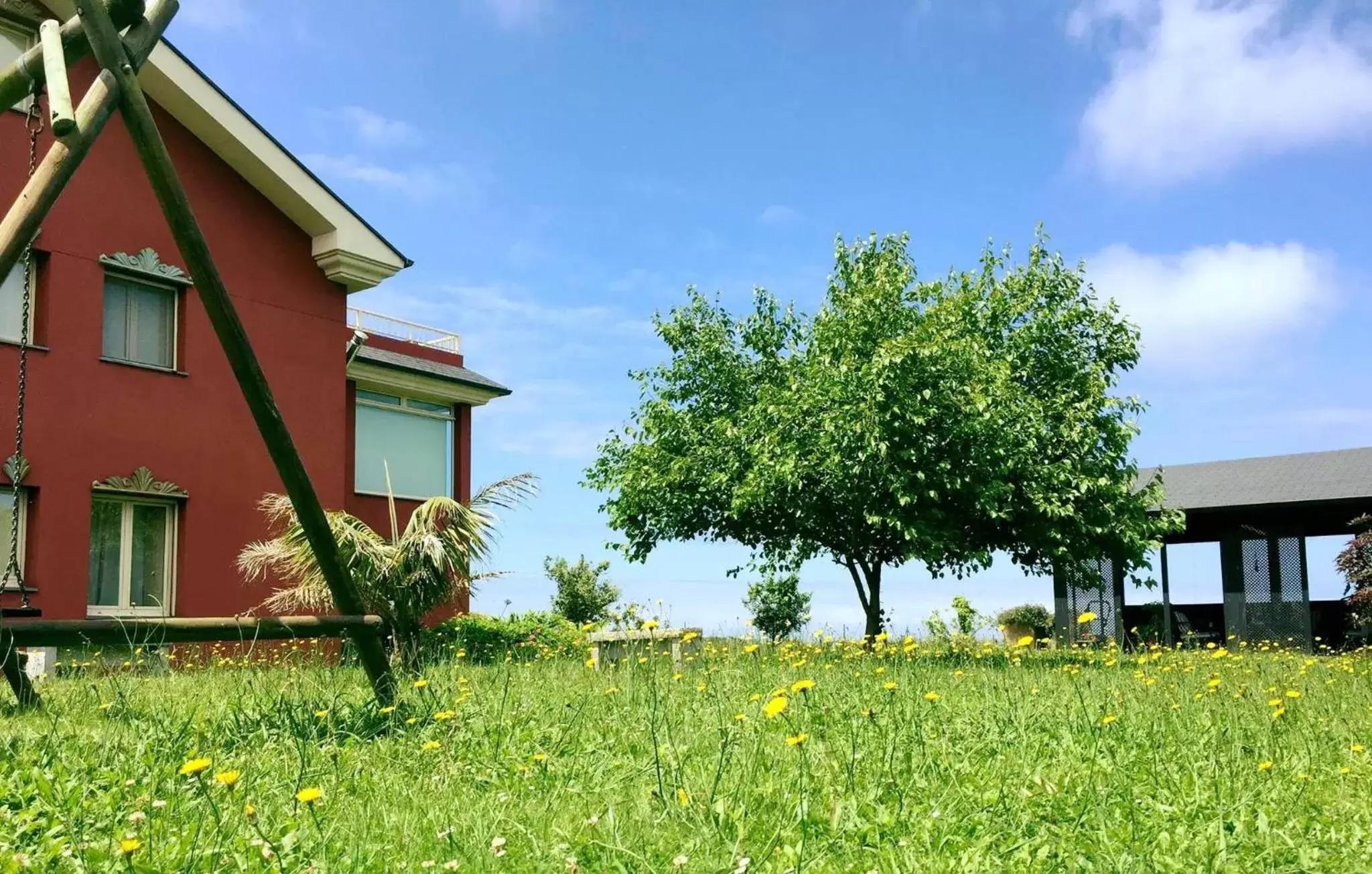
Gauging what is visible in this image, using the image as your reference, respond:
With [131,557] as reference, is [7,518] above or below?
above

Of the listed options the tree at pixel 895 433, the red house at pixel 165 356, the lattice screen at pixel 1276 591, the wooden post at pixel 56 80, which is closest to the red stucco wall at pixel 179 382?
the red house at pixel 165 356

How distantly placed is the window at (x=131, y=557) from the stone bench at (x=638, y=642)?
6.60 metres

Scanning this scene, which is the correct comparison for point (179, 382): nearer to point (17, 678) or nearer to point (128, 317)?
point (128, 317)

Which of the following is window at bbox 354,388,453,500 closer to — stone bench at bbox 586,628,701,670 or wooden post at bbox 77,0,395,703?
stone bench at bbox 586,628,701,670

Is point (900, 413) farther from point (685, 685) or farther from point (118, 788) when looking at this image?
point (118, 788)

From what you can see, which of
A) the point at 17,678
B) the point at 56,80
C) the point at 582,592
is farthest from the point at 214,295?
the point at 582,592

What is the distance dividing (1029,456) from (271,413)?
511 inches

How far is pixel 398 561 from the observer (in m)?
14.9

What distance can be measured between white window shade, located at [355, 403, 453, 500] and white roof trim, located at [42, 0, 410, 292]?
2614mm

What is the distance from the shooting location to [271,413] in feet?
21.2

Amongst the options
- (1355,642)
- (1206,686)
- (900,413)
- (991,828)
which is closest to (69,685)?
(991,828)

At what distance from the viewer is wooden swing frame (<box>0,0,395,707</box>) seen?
226 inches

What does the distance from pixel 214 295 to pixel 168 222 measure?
1.44 ft

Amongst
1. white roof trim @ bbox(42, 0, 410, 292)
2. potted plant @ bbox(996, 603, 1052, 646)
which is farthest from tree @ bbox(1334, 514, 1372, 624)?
white roof trim @ bbox(42, 0, 410, 292)
